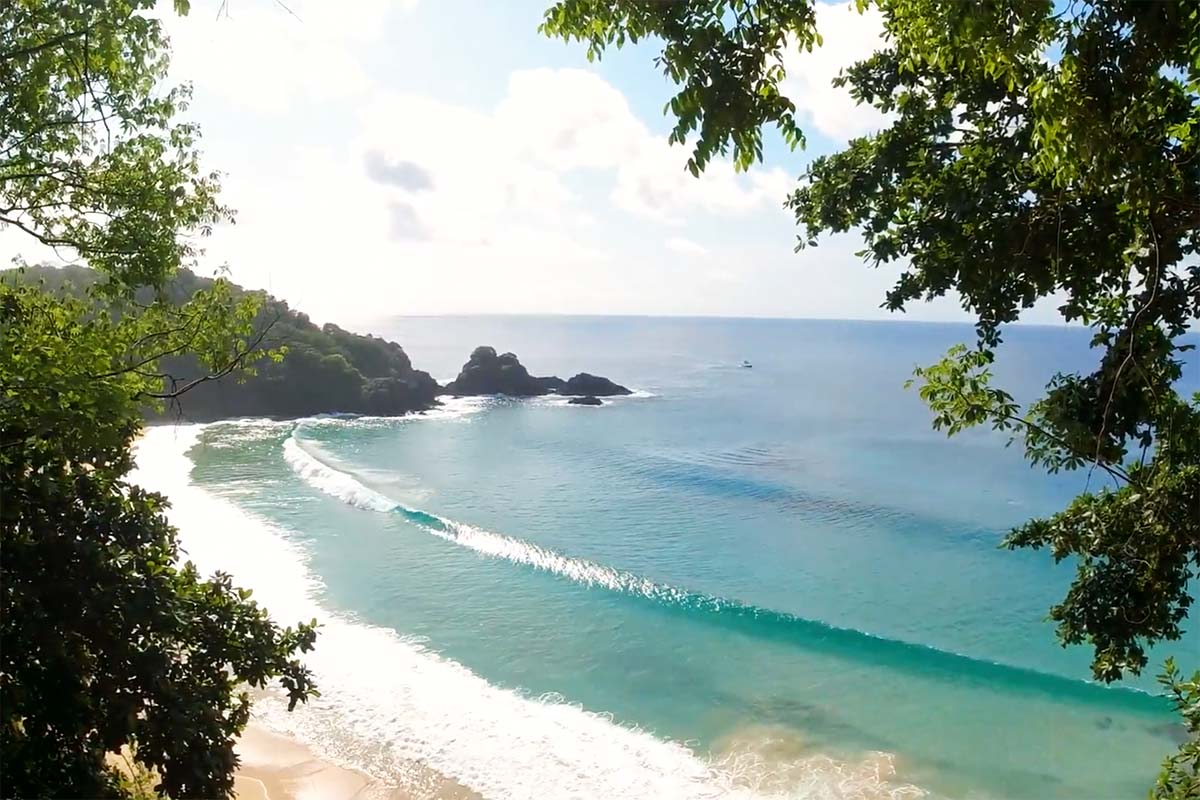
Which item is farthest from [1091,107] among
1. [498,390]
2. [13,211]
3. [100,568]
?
[498,390]

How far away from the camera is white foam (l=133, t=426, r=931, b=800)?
11695 millimetres

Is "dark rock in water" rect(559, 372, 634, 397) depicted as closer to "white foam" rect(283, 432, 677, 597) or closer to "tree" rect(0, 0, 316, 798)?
"white foam" rect(283, 432, 677, 597)

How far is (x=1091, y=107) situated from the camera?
4.30 meters

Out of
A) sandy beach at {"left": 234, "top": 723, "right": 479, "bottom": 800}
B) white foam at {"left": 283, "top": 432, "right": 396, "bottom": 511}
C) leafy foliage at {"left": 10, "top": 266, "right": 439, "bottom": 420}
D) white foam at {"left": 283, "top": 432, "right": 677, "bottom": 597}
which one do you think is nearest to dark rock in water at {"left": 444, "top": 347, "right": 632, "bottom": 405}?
leafy foliage at {"left": 10, "top": 266, "right": 439, "bottom": 420}

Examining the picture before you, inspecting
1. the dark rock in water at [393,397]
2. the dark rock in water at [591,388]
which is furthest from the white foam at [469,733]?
the dark rock in water at [591,388]

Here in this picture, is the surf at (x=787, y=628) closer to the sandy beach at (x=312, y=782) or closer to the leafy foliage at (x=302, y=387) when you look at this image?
the sandy beach at (x=312, y=782)

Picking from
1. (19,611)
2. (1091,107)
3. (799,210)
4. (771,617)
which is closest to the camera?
(1091,107)

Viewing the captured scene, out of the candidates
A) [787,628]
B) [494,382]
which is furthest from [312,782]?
[494,382]

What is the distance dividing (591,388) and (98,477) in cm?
6667

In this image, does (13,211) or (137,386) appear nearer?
(137,386)

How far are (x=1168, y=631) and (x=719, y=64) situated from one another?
21.0 ft

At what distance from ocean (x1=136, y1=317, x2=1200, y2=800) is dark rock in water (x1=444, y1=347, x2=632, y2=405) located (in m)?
27.7

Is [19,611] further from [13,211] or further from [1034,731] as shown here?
[1034,731]

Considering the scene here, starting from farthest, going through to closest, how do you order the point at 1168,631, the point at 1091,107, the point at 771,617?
the point at 771,617 < the point at 1168,631 < the point at 1091,107
